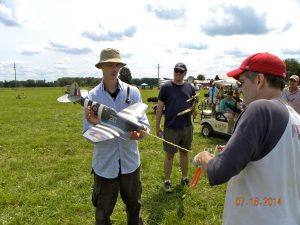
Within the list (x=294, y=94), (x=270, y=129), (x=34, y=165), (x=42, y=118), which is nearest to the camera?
(x=270, y=129)

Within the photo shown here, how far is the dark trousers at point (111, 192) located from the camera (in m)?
3.75

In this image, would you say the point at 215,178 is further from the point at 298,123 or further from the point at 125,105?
the point at 125,105

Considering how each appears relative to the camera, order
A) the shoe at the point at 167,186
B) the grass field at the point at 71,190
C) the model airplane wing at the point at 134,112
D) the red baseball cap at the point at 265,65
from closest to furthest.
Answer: the red baseball cap at the point at 265,65 < the model airplane wing at the point at 134,112 < the grass field at the point at 71,190 < the shoe at the point at 167,186

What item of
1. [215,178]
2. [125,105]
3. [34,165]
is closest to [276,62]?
[215,178]

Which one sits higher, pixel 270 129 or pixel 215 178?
pixel 270 129

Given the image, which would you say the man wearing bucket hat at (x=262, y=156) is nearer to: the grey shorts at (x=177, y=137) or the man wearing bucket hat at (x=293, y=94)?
the grey shorts at (x=177, y=137)

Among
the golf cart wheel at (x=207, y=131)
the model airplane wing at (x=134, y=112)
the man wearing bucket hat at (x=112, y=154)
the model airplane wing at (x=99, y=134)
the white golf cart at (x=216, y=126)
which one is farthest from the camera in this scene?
the golf cart wheel at (x=207, y=131)

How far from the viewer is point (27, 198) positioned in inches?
225

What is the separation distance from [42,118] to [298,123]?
1637cm

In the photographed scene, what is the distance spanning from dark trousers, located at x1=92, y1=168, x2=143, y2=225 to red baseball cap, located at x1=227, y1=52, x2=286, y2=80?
7.47 ft

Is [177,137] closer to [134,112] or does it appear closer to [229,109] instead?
[134,112]

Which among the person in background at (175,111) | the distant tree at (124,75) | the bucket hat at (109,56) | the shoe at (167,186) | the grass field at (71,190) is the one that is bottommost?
the grass field at (71,190)

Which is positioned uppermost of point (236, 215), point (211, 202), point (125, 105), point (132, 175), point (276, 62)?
point (276, 62)

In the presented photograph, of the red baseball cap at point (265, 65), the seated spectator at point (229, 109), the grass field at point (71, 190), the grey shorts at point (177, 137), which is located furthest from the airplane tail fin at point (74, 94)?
the seated spectator at point (229, 109)
